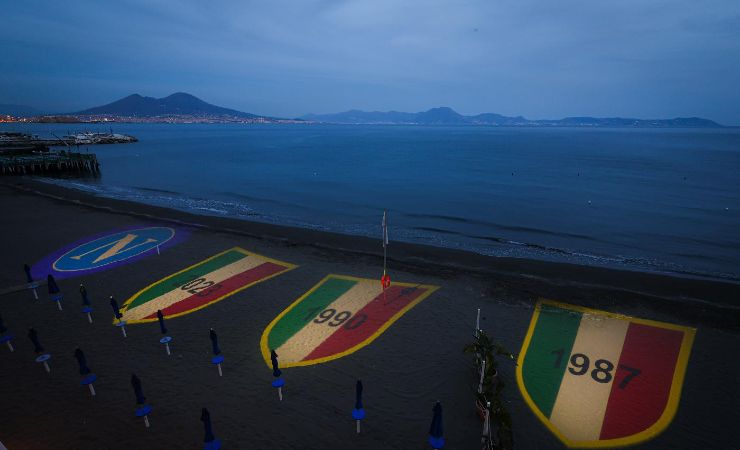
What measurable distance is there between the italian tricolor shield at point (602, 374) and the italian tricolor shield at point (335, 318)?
538 cm

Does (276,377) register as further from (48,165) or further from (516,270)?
(48,165)

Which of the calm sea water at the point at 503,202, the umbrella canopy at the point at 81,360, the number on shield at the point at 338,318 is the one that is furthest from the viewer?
the calm sea water at the point at 503,202

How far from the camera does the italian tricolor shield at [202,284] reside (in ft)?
50.1

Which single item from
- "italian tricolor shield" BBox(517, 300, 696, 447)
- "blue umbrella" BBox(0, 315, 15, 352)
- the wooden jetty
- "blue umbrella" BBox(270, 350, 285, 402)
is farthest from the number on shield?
the wooden jetty

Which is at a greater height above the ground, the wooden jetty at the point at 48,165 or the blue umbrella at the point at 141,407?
the wooden jetty at the point at 48,165

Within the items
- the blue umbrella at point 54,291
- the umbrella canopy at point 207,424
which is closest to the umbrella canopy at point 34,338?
the blue umbrella at point 54,291

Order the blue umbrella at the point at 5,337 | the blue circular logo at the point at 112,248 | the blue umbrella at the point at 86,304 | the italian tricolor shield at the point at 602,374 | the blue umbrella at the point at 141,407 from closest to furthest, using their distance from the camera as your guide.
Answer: the blue umbrella at the point at 141,407 → the italian tricolor shield at the point at 602,374 → the blue umbrella at the point at 5,337 → the blue umbrella at the point at 86,304 → the blue circular logo at the point at 112,248

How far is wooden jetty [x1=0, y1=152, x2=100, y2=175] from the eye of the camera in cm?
5547

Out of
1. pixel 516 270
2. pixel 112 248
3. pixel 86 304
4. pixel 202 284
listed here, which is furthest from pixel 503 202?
pixel 86 304

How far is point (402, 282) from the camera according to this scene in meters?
18.4

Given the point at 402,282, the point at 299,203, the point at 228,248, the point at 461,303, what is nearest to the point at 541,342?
the point at 461,303

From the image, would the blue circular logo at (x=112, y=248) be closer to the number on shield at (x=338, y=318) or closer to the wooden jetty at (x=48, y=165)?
the number on shield at (x=338, y=318)

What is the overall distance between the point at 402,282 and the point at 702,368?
1147 centimetres

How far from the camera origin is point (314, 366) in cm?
1191
